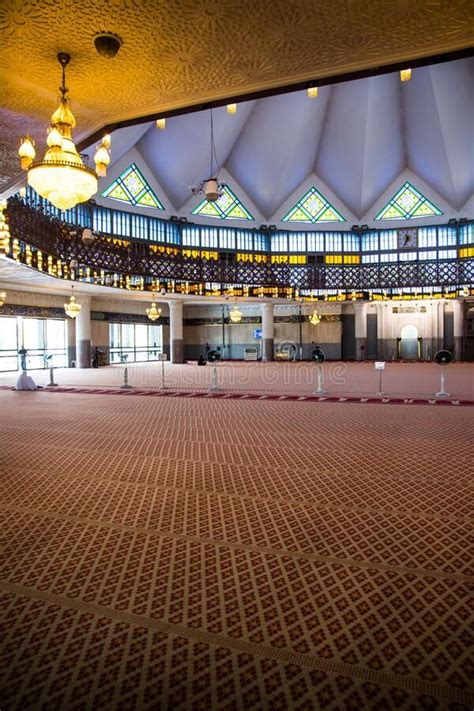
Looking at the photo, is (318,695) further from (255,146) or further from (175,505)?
(255,146)

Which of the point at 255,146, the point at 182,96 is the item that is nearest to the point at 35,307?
the point at 255,146

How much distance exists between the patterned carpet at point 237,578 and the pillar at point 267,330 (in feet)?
67.4

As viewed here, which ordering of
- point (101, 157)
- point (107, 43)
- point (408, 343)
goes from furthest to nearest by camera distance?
1. point (408, 343)
2. point (101, 157)
3. point (107, 43)

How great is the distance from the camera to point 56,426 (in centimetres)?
681

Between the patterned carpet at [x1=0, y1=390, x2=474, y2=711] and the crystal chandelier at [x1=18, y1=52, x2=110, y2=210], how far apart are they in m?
2.84

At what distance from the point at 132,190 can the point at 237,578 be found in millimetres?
22623

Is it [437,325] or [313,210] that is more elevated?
[313,210]

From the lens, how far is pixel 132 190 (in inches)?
874

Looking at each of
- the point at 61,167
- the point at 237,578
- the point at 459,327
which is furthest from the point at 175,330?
the point at 237,578

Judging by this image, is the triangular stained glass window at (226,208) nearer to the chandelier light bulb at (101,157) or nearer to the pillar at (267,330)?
the pillar at (267,330)

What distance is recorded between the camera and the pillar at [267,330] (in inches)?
1016

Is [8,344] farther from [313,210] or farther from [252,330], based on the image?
[313,210]

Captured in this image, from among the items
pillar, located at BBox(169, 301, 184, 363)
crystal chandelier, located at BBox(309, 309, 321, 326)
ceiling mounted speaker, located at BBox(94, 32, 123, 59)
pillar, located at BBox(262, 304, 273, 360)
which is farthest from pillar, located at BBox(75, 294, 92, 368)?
ceiling mounted speaker, located at BBox(94, 32, 123, 59)

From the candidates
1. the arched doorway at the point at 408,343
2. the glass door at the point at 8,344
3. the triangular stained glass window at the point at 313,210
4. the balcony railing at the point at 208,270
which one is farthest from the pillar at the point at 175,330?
the arched doorway at the point at 408,343
